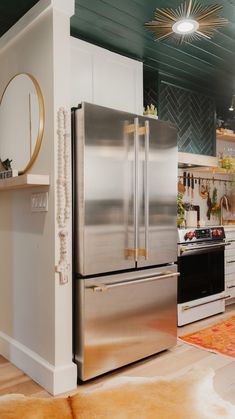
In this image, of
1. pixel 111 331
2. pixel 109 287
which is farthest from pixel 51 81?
pixel 111 331

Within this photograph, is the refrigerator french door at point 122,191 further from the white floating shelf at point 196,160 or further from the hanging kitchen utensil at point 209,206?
the hanging kitchen utensil at point 209,206

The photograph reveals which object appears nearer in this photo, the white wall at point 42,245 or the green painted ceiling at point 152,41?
the white wall at point 42,245

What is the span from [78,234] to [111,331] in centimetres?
74

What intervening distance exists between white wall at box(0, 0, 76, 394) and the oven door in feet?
5.00

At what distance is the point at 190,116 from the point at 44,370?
308 cm

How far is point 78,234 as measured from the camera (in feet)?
7.91

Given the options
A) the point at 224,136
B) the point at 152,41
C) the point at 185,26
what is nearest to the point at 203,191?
the point at 224,136

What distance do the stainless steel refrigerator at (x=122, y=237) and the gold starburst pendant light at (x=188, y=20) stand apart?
72 centimetres

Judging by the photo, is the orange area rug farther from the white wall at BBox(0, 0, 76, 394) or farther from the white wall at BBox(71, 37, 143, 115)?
the white wall at BBox(71, 37, 143, 115)

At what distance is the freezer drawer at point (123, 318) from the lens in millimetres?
2406

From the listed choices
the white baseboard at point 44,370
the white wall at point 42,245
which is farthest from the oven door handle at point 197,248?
the white baseboard at point 44,370

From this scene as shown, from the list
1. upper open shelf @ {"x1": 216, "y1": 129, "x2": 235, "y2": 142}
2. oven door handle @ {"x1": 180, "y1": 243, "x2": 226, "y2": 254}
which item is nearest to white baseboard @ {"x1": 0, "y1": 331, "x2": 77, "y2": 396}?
oven door handle @ {"x1": 180, "y1": 243, "x2": 226, "y2": 254}

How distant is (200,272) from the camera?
12.4 ft

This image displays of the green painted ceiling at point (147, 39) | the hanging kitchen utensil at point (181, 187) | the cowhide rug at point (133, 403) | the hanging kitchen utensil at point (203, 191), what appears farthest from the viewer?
the hanging kitchen utensil at point (203, 191)
